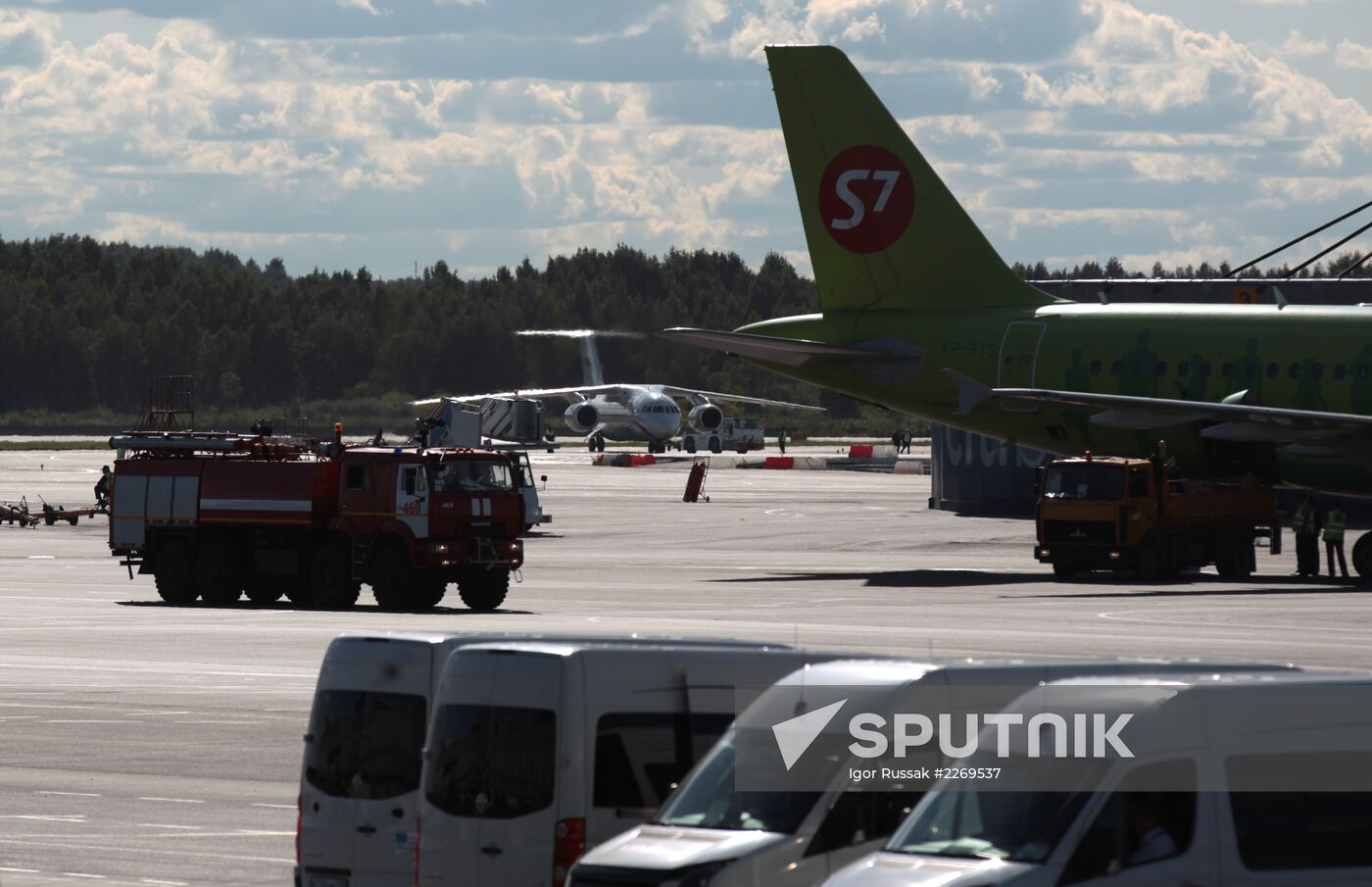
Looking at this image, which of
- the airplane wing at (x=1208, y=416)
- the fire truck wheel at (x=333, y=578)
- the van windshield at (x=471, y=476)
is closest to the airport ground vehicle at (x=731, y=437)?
the airplane wing at (x=1208, y=416)

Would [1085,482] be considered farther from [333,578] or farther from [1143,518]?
[333,578]

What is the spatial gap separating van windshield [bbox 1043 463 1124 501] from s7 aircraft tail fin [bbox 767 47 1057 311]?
6576 mm

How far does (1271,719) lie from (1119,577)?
3557 cm

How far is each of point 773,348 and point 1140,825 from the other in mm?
37549

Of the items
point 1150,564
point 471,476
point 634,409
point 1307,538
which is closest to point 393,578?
point 471,476

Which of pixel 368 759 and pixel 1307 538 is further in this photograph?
pixel 1307 538

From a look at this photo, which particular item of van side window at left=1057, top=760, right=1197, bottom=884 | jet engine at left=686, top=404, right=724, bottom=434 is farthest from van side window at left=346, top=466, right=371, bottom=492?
jet engine at left=686, top=404, right=724, bottom=434

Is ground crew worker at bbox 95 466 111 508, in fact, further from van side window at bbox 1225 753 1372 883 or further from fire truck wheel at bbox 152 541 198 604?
van side window at bbox 1225 753 1372 883

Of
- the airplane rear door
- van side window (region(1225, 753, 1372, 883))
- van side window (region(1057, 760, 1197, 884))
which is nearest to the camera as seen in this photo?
van side window (region(1057, 760, 1197, 884))

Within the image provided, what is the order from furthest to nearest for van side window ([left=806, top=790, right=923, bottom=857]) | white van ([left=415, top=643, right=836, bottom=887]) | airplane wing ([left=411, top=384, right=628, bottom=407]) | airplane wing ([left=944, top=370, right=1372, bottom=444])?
airplane wing ([left=411, top=384, right=628, bottom=407]) → airplane wing ([left=944, top=370, right=1372, bottom=444]) → white van ([left=415, top=643, right=836, bottom=887]) → van side window ([left=806, top=790, right=923, bottom=857])

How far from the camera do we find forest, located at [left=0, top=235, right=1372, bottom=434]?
356 feet

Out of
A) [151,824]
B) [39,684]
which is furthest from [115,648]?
[151,824]

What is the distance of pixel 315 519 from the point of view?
1570 inches

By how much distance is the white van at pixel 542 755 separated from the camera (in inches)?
451
